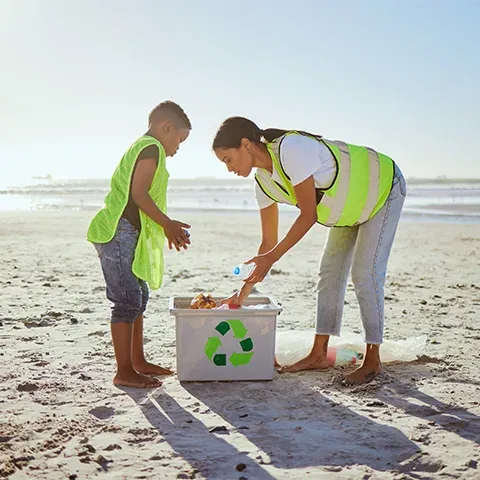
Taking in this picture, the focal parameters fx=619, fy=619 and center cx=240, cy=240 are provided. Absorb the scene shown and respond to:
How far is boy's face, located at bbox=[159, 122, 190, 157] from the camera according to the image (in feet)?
12.8

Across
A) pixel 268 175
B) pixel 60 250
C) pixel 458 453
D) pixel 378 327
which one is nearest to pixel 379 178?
pixel 268 175

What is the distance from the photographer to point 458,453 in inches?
108

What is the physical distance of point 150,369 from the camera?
4012mm

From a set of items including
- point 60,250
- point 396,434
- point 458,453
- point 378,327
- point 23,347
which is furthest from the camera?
point 60,250

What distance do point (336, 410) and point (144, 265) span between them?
4.63 ft

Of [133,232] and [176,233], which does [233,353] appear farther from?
[133,232]

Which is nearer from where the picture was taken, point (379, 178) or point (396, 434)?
point (396, 434)

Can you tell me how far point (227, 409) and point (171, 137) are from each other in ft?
5.57

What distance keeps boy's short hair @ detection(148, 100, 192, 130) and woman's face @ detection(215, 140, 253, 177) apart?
53 centimetres

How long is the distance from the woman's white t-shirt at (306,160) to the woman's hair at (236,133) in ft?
0.52

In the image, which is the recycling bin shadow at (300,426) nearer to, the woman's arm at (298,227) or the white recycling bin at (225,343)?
the white recycling bin at (225,343)

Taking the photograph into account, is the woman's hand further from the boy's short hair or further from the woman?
the boy's short hair

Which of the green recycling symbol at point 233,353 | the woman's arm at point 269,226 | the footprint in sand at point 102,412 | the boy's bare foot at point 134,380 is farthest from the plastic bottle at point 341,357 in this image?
the footprint in sand at point 102,412

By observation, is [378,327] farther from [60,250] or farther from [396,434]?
[60,250]
